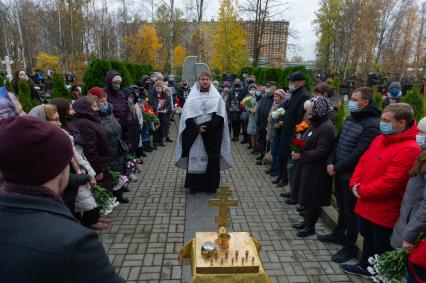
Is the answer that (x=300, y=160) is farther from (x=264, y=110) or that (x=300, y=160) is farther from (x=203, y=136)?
(x=264, y=110)

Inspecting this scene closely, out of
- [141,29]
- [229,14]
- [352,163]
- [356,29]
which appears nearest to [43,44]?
[141,29]

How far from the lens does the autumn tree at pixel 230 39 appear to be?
26.4 meters

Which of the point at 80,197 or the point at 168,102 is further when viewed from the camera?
the point at 168,102

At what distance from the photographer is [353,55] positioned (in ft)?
128

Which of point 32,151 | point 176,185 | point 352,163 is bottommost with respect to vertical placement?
point 176,185

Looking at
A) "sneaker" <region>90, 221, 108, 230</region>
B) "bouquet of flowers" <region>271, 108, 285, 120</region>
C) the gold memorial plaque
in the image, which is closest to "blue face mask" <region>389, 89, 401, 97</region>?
"bouquet of flowers" <region>271, 108, 285, 120</region>

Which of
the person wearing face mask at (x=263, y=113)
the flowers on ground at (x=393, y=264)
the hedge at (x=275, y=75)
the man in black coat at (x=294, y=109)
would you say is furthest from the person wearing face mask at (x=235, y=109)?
the flowers on ground at (x=393, y=264)

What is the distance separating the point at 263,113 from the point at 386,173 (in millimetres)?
5252

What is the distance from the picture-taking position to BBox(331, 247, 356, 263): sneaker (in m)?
4.04

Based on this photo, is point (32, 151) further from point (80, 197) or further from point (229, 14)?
point (229, 14)

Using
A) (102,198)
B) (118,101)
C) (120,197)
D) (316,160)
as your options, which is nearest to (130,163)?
(120,197)

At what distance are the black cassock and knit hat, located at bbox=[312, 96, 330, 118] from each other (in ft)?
6.79

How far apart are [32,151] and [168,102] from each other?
9.47 meters

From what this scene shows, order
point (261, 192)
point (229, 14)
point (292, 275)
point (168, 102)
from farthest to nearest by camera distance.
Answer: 1. point (229, 14)
2. point (168, 102)
3. point (261, 192)
4. point (292, 275)
